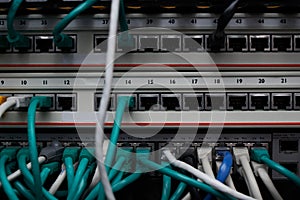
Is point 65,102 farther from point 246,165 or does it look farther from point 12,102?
point 246,165

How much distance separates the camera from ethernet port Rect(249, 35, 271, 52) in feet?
2.00

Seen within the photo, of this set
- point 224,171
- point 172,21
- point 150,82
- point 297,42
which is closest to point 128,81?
point 150,82

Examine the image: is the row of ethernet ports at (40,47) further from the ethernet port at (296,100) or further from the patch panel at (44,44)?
the ethernet port at (296,100)

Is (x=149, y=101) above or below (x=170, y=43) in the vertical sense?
below

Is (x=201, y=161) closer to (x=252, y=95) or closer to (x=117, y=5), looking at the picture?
(x=252, y=95)

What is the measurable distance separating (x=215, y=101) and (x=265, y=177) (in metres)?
0.18

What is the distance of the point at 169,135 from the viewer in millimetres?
640

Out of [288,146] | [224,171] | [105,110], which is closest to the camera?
[105,110]

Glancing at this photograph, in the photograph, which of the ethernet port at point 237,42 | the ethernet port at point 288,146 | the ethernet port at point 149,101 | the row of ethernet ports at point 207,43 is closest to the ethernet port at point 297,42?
the row of ethernet ports at point 207,43

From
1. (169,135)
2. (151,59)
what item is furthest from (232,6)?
(169,135)

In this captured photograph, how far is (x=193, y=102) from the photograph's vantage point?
606 mm

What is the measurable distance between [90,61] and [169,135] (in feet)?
0.78

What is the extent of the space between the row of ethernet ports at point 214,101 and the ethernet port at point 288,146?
82 millimetres

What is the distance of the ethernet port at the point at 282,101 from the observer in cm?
60
